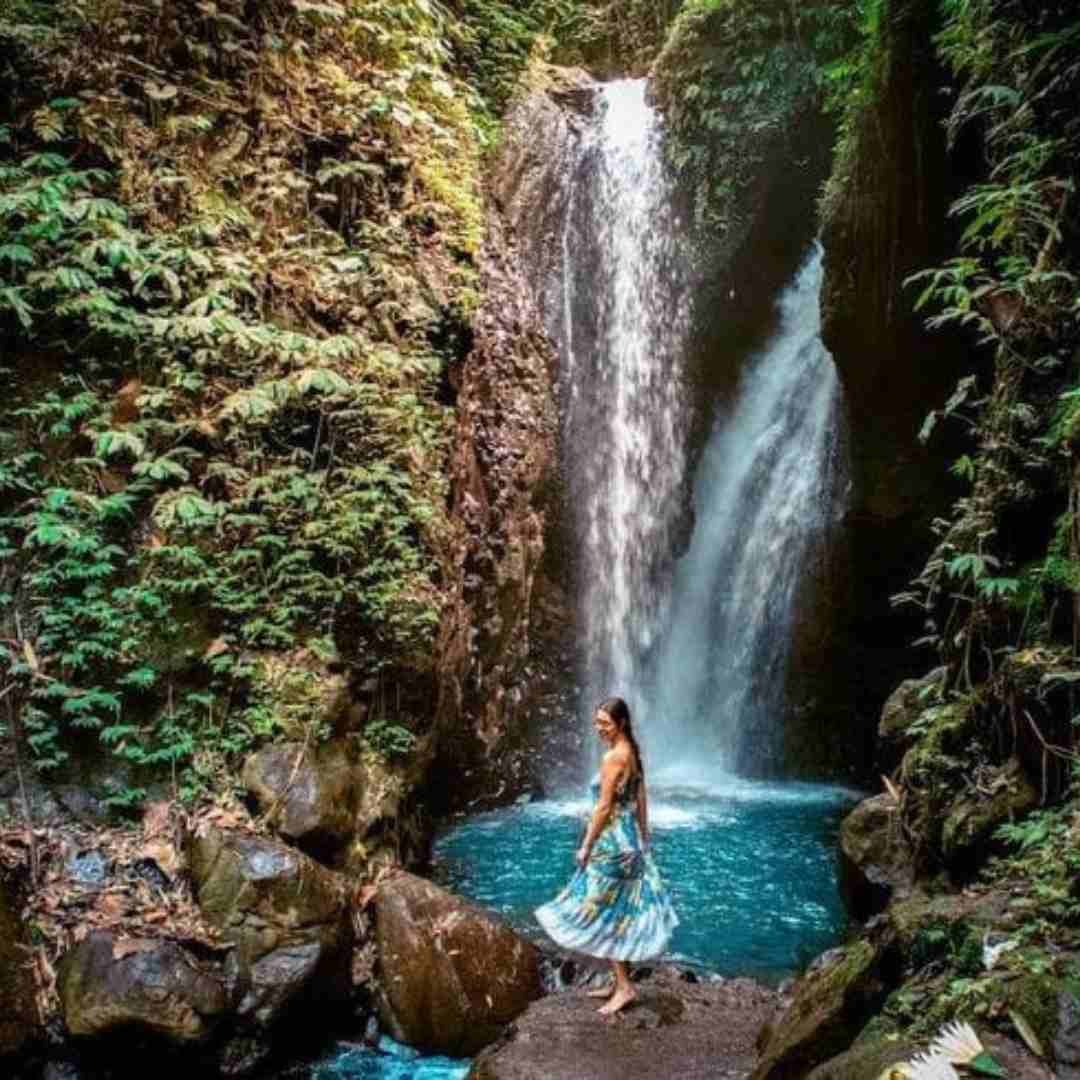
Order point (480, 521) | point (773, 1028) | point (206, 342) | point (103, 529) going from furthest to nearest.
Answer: point (480, 521) < point (206, 342) < point (103, 529) < point (773, 1028)

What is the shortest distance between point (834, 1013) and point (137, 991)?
3.36 meters

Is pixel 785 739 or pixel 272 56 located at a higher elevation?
pixel 272 56

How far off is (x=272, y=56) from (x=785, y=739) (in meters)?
10.1

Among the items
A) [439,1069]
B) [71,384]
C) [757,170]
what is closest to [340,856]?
[439,1069]

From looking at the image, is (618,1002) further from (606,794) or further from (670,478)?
(670,478)

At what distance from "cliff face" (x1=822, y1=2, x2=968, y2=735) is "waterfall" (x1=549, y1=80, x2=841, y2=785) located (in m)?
1.00

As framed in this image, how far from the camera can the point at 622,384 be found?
13719mm

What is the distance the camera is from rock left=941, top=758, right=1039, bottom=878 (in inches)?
180

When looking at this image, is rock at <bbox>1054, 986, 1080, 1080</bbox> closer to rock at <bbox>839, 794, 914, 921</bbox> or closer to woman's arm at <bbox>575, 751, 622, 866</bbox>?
woman's arm at <bbox>575, 751, 622, 866</bbox>

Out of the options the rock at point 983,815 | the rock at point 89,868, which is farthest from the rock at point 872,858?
the rock at point 89,868

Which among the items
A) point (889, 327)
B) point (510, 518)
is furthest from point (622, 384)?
point (889, 327)

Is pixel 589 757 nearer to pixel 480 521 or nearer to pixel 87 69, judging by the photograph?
pixel 480 521

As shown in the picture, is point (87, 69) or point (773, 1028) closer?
point (773, 1028)

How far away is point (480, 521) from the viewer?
411 inches
